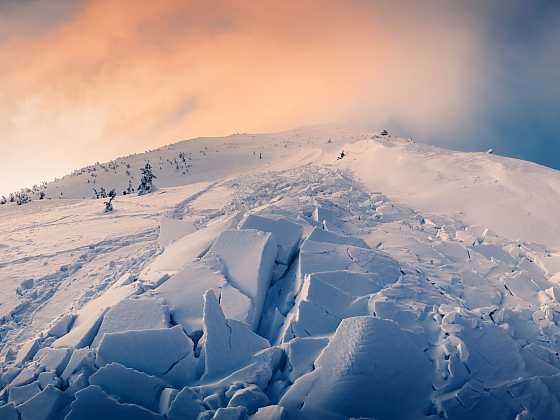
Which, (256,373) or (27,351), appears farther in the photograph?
(27,351)

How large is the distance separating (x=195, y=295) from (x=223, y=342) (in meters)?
1.16

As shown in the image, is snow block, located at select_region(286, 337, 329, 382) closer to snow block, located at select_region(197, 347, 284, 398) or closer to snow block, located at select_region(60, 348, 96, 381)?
snow block, located at select_region(197, 347, 284, 398)

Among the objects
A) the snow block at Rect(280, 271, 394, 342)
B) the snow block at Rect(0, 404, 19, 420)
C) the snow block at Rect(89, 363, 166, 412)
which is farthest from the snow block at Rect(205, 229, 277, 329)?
the snow block at Rect(0, 404, 19, 420)

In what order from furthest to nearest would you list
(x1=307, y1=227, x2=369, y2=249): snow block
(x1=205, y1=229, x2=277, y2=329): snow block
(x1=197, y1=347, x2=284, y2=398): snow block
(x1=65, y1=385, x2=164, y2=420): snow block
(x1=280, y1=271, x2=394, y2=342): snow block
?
(x1=307, y1=227, x2=369, y2=249): snow block
(x1=205, y1=229, x2=277, y2=329): snow block
(x1=280, y1=271, x2=394, y2=342): snow block
(x1=197, y1=347, x2=284, y2=398): snow block
(x1=65, y1=385, x2=164, y2=420): snow block

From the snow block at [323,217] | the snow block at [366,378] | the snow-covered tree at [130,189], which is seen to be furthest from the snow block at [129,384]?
the snow-covered tree at [130,189]

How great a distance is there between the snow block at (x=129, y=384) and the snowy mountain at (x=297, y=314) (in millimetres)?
15

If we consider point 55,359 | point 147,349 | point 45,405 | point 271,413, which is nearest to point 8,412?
point 45,405

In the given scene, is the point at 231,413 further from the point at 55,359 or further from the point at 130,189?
the point at 130,189

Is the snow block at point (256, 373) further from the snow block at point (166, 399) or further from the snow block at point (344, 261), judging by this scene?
the snow block at point (344, 261)

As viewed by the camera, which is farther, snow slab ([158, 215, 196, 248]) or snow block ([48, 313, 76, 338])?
snow slab ([158, 215, 196, 248])

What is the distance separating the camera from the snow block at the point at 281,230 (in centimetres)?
733

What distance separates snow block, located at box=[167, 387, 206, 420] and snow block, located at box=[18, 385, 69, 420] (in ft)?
4.32

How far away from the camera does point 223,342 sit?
17.1ft

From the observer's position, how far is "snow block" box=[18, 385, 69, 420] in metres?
4.42
